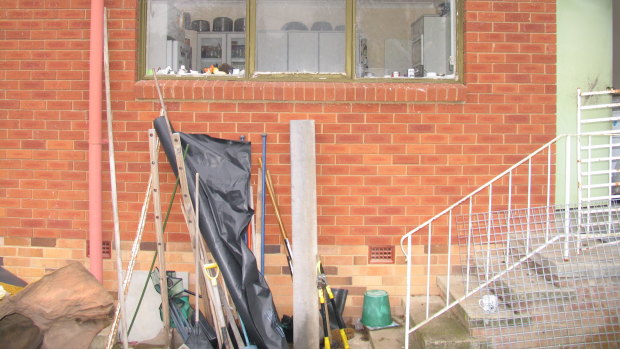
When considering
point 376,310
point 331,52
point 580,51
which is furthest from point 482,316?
point 580,51

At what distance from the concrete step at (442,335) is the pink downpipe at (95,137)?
269 centimetres

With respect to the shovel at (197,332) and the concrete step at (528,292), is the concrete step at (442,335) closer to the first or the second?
the concrete step at (528,292)

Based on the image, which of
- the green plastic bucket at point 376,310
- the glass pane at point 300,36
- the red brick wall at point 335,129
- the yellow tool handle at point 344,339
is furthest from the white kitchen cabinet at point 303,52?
the yellow tool handle at point 344,339

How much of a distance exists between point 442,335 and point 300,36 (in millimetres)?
2874

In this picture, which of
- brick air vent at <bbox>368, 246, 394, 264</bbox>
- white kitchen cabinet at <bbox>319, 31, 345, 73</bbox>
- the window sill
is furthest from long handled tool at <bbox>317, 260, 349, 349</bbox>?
white kitchen cabinet at <bbox>319, 31, 345, 73</bbox>

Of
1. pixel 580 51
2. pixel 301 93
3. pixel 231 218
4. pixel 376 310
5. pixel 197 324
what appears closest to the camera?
pixel 197 324

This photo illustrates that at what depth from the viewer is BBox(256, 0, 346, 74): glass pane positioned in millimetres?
5406

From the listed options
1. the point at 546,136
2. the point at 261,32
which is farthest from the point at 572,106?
the point at 261,32

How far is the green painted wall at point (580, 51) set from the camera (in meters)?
5.60

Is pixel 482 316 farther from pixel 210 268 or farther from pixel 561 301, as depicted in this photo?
pixel 210 268

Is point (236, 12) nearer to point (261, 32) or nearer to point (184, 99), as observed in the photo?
point (261, 32)

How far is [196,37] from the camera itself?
549cm

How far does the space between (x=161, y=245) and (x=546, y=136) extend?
342 centimetres

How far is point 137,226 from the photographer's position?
5.25 meters
